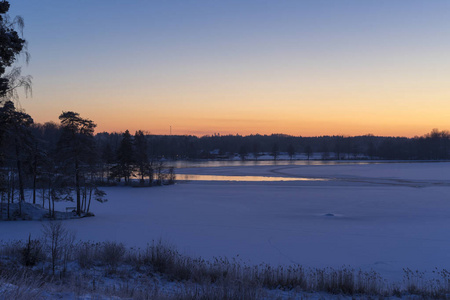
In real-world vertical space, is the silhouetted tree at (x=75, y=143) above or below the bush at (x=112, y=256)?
above

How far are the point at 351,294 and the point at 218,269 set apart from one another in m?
3.85

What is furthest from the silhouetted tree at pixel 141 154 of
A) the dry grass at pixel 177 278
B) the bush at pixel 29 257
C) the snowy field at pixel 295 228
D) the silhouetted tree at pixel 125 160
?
the bush at pixel 29 257

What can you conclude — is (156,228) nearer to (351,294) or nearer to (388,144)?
(351,294)

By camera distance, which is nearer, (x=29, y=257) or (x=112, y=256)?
(x=29, y=257)

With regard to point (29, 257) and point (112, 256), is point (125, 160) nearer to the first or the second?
point (112, 256)

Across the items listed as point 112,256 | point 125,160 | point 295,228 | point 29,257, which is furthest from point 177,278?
point 125,160

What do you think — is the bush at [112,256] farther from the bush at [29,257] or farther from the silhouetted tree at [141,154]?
the silhouetted tree at [141,154]

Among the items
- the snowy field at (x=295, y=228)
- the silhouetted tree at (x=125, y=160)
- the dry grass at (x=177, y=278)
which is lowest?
the snowy field at (x=295, y=228)

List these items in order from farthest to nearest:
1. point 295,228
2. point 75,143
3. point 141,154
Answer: point 141,154, point 75,143, point 295,228

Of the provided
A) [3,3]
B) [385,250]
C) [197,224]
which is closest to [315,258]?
[385,250]

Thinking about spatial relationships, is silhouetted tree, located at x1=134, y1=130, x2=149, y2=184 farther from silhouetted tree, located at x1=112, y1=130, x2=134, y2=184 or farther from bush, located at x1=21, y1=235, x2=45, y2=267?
bush, located at x1=21, y1=235, x2=45, y2=267

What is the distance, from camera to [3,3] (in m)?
9.41

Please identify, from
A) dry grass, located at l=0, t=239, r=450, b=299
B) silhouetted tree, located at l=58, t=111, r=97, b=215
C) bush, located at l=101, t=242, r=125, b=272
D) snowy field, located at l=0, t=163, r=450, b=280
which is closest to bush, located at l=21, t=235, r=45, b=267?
dry grass, located at l=0, t=239, r=450, b=299

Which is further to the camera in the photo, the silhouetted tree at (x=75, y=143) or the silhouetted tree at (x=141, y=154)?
the silhouetted tree at (x=141, y=154)
